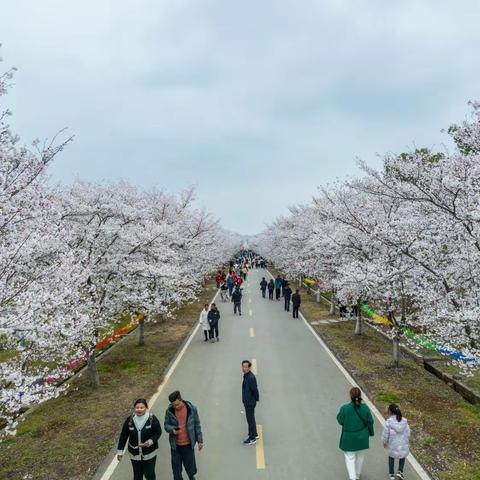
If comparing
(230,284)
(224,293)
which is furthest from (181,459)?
(224,293)

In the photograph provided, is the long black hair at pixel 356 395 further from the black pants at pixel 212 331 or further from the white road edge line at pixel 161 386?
the black pants at pixel 212 331

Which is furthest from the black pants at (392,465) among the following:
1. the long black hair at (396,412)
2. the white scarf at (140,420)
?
the white scarf at (140,420)

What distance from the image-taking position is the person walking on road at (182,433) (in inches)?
263

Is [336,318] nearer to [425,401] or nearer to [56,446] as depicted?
[425,401]

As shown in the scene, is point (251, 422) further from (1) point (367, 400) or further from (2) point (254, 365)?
(2) point (254, 365)

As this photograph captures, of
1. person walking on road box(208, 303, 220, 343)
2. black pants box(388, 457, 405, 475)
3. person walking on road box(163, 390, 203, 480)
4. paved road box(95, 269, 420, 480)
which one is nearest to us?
person walking on road box(163, 390, 203, 480)

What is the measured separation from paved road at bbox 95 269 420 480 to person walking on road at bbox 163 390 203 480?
29.8 inches

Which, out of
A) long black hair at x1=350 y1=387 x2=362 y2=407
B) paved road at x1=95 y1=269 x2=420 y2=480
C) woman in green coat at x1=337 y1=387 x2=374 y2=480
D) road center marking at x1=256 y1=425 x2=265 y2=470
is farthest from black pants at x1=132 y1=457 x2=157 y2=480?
long black hair at x1=350 y1=387 x2=362 y2=407

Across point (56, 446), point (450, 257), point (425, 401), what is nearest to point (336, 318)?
point (425, 401)

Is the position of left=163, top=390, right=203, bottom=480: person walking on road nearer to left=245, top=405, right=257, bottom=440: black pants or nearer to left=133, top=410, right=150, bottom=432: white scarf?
left=133, top=410, right=150, bottom=432: white scarf

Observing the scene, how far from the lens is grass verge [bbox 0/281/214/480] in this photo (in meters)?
7.93

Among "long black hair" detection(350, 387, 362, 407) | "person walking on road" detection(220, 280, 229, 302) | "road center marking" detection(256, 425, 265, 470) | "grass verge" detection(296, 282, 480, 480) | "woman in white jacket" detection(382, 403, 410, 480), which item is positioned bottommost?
"road center marking" detection(256, 425, 265, 470)

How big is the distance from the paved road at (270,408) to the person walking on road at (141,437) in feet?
3.62

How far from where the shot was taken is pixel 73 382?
1322 cm
